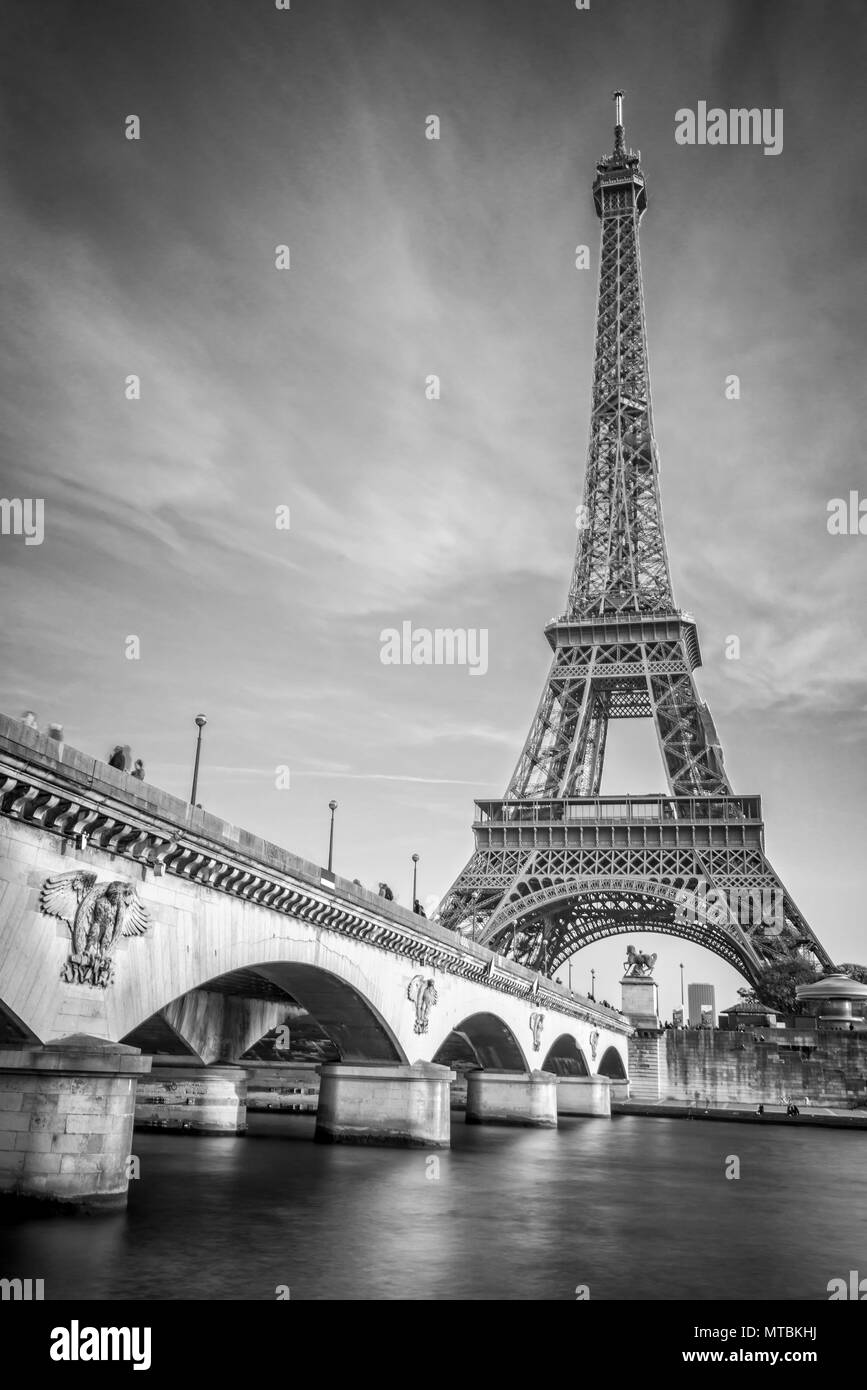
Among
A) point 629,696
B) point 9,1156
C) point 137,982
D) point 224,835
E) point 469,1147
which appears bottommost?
point 469,1147

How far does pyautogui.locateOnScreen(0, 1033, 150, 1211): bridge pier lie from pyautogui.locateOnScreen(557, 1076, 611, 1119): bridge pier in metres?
56.5

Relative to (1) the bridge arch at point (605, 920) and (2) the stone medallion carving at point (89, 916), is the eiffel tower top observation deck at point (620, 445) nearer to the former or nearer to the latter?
(1) the bridge arch at point (605, 920)

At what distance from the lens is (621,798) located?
8906cm

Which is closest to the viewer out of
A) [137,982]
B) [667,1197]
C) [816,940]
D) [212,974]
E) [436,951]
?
[137,982]

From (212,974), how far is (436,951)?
1743 cm

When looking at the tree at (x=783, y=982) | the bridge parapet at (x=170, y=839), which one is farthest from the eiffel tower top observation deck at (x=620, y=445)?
the bridge parapet at (x=170, y=839)

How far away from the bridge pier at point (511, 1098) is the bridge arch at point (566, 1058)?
16.1 feet

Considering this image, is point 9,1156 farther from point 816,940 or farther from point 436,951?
point 816,940

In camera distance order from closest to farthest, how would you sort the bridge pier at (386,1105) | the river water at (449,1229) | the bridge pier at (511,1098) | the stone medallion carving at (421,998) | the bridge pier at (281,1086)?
the river water at (449,1229)
the bridge pier at (386,1105)
the stone medallion carving at (421,998)
the bridge pier at (511,1098)
the bridge pier at (281,1086)

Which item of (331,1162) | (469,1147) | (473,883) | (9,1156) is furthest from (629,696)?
(9,1156)

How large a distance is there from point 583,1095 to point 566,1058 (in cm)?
342

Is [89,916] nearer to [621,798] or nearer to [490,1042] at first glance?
[490,1042]

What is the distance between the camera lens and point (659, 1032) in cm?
8831

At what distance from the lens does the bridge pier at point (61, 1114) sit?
62.0 ft
